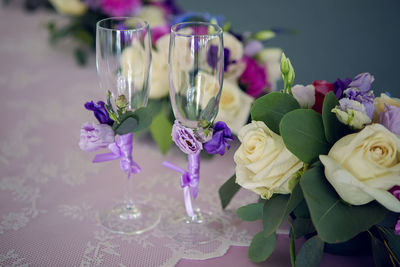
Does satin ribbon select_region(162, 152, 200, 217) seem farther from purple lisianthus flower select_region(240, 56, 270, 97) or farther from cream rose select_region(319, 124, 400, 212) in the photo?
purple lisianthus flower select_region(240, 56, 270, 97)

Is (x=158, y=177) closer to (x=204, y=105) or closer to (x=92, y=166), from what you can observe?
(x=92, y=166)

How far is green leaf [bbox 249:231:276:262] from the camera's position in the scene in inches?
30.5

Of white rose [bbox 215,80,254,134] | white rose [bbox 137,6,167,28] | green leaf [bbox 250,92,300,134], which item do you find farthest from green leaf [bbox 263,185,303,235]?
white rose [bbox 137,6,167,28]

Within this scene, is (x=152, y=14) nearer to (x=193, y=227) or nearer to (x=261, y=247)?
(x=193, y=227)

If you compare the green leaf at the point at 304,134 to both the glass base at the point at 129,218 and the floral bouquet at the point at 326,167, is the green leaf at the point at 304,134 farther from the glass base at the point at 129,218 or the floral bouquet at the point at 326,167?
the glass base at the point at 129,218

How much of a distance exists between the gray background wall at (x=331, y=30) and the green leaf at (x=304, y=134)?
1.38m

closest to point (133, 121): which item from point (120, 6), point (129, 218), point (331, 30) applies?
point (129, 218)

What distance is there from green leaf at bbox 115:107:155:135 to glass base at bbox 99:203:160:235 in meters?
0.18

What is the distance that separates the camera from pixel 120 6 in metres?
1.67

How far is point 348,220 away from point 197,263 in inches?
10.6

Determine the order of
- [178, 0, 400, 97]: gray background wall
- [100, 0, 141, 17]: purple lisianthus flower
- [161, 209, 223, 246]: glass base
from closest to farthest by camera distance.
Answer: [161, 209, 223, 246]: glass base, [100, 0, 141, 17]: purple lisianthus flower, [178, 0, 400, 97]: gray background wall

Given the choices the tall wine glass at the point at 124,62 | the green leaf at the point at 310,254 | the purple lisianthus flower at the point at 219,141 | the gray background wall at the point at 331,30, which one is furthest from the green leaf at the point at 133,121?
the gray background wall at the point at 331,30

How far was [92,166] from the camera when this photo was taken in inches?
43.2

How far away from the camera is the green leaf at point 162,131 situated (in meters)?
1.13
